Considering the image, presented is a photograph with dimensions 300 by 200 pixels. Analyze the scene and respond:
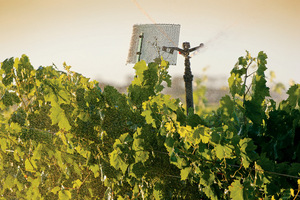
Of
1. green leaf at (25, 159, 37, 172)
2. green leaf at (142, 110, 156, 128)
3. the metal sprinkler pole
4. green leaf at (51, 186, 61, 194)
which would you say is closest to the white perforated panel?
the metal sprinkler pole

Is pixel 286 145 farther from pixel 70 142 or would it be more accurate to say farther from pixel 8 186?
pixel 8 186

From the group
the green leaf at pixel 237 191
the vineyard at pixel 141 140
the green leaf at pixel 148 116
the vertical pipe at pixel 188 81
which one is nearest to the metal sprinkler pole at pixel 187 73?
the vertical pipe at pixel 188 81

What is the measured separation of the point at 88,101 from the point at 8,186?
66.8 inches

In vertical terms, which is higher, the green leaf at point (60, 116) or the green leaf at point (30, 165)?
the green leaf at point (60, 116)

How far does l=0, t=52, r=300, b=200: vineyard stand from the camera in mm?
2354

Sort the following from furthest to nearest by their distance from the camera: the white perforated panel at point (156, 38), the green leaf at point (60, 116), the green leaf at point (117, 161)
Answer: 1. the white perforated panel at point (156, 38)
2. the green leaf at point (60, 116)
3. the green leaf at point (117, 161)

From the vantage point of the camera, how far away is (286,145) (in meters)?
2.40

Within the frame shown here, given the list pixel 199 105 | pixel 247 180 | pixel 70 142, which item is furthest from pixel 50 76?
pixel 247 180

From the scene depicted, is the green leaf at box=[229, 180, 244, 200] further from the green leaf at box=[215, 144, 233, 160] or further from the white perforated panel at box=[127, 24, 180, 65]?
the white perforated panel at box=[127, 24, 180, 65]

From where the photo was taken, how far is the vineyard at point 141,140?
2.35 m

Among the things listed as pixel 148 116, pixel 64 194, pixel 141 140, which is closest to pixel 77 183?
pixel 64 194

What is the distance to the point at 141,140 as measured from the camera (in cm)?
281

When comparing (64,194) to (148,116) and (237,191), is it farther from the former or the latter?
(237,191)

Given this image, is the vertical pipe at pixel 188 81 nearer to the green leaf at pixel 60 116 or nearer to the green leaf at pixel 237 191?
the green leaf at pixel 60 116
